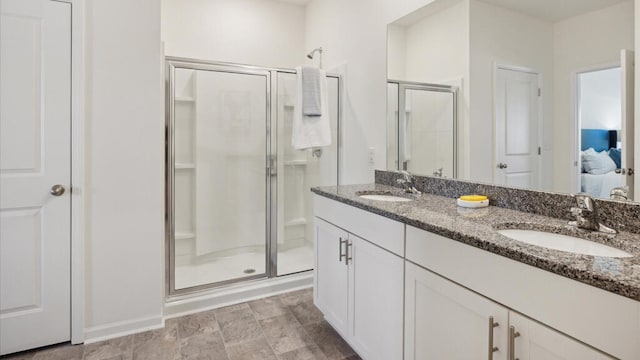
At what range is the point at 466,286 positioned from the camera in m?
1.12

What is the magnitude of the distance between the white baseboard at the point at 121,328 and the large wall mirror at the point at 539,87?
6.41 ft

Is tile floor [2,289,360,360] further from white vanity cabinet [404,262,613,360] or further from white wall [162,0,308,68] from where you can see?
Result: white wall [162,0,308,68]

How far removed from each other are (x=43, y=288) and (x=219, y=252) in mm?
1321

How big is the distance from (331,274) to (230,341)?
27.7 inches

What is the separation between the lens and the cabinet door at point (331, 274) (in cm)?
188

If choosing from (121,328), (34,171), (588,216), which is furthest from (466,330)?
(34,171)

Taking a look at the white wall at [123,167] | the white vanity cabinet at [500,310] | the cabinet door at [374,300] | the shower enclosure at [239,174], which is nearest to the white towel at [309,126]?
the shower enclosure at [239,174]

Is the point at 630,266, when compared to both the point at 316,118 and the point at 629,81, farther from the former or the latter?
the point at 316,118

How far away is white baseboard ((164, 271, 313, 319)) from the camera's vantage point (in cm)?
237

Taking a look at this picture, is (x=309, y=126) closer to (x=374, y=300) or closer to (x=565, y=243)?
(x=374, y=300)

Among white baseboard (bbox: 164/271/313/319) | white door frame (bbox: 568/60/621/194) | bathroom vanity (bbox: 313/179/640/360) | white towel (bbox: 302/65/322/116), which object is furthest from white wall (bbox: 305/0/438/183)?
white door frame (bbox: 568/60/621/194)

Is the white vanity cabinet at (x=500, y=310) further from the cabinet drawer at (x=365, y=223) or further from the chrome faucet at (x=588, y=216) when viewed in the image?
the chrome faucet at (x=588, y=216)

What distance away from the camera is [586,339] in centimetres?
80

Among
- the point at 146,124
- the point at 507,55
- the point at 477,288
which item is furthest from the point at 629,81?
the point at 146,124
